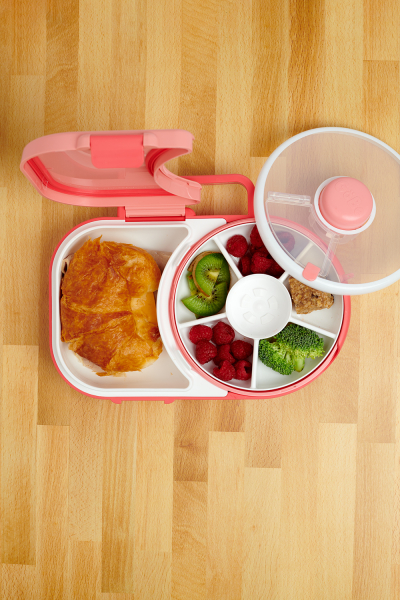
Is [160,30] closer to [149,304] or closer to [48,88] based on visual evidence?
[48,88]

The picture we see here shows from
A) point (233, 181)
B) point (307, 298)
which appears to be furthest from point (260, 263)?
point (233, 181)

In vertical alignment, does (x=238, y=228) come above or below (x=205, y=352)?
above

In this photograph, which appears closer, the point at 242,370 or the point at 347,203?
the point at 347,203

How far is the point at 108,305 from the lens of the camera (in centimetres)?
112

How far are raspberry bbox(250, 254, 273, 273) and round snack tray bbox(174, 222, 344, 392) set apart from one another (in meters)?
0.04

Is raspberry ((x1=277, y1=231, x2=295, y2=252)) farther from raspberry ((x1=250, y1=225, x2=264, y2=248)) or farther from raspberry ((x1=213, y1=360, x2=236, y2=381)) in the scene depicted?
raspberry ((x1=213, y1=360, x2=236, y2=381))

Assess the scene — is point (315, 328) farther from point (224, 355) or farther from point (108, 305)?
point (108, 305)

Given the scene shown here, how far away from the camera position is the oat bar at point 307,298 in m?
1.07

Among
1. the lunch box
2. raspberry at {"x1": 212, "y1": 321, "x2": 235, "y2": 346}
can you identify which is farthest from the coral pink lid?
raspberry at {"x1": 212, "y1": 321, "x2": 235, "y2": 346}

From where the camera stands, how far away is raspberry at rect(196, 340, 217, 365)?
1100mm

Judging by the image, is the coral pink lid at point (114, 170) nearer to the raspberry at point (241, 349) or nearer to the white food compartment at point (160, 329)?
the white food compartment at point (160, 329)

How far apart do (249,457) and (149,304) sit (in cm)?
56

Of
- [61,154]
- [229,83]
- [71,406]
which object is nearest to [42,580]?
[71,406]

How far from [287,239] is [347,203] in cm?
16
